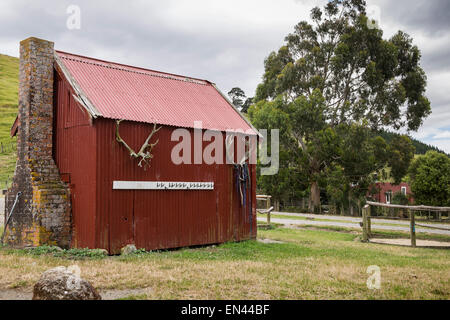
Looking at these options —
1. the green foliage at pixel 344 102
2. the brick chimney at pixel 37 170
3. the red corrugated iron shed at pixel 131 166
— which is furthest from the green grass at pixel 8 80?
the red corrugated iron shed at pixel 131 166

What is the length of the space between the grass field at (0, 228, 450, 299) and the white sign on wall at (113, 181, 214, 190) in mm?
1970

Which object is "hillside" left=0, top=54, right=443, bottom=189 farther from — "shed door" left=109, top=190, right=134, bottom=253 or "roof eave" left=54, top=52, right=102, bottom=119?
"roof eave" left=54, top=52, right=102, bottom=119

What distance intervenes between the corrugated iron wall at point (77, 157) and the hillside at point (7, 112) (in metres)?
32.4

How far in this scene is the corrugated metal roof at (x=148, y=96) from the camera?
13.6 metres

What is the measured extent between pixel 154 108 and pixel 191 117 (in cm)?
138

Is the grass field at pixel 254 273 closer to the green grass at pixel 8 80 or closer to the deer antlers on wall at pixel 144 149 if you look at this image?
the deer antlers on wall at pixel 144 149

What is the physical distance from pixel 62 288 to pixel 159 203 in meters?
7.21

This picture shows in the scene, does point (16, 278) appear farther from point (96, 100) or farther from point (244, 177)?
point (244, 177)

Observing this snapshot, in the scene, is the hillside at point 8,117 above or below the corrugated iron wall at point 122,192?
above

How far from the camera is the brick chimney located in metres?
12.8

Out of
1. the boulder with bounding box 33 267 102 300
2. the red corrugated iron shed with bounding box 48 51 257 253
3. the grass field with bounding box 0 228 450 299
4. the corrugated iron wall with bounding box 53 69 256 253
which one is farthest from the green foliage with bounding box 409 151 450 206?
the boulder with bounding box 33 267 102 300
